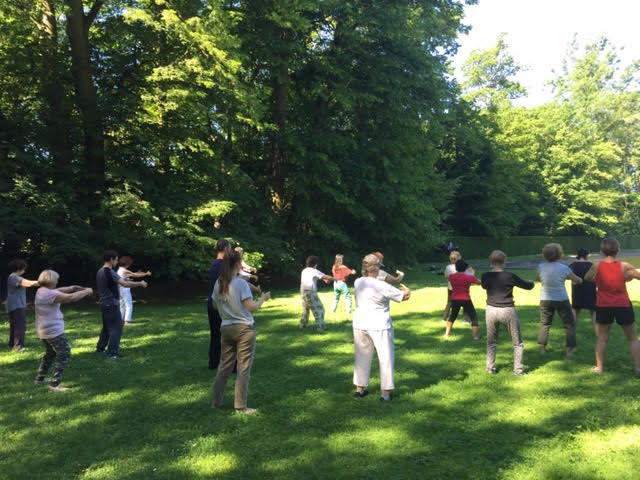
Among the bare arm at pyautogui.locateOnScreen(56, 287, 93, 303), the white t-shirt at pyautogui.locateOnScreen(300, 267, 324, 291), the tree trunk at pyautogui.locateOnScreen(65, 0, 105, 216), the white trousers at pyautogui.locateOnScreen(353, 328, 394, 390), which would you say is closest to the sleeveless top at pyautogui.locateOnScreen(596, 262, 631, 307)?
the white trousers at pyautogui.locateOnScreen(353, 328, 394, 390)

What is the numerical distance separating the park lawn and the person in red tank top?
60 centimetres

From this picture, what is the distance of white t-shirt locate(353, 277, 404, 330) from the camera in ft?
20.4

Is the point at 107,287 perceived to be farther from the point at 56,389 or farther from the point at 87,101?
the point at 87,101

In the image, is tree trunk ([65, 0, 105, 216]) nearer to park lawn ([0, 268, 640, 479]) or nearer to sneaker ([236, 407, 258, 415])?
park lawn ([0, 268, 640, 479])

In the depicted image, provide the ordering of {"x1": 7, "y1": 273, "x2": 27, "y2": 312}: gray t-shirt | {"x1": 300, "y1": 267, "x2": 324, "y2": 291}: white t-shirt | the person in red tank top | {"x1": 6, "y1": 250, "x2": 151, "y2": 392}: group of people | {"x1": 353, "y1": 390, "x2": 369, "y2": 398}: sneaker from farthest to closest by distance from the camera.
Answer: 1. {"x1": 300, "y1": 267, "x2": 324, "y2": 291}: white t-shirt
2. {"x1": 7, "y1": 273, "x2": 27, "y2": 312}: gray t-shirt
3. the person in red tank top
4. {"x1": 6, "y1": 250, "x2": 151, "y2": 392}: group of people
5. {"x1": 353, "y1": 390, "x2": 369, "y2": 398}: sneaker

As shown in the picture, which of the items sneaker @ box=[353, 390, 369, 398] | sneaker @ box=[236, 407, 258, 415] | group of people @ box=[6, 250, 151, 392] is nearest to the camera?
sneaker @ box=[236, 407, 258, 415]

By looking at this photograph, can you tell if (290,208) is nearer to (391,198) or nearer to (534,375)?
(391,198)

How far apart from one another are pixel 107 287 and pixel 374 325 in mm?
5060

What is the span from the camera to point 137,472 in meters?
4.59

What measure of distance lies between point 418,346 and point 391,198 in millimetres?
15864

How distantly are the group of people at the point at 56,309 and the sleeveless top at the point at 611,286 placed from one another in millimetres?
7456

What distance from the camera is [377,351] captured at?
20.7ft

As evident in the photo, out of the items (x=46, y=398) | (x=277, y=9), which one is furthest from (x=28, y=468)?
(x=277, y=9)

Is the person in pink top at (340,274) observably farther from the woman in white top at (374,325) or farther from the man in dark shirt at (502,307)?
the woman in white top at (374,325)
